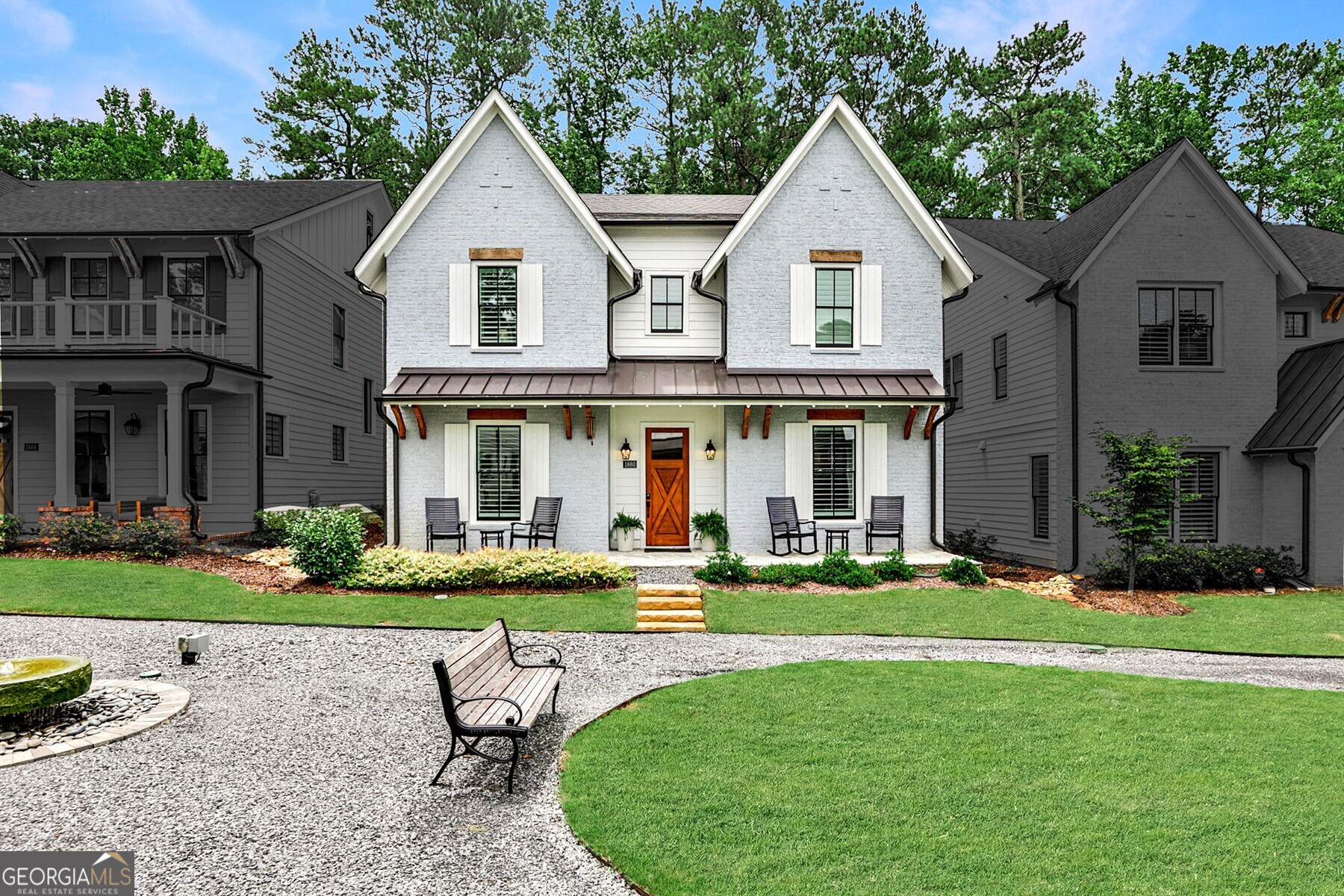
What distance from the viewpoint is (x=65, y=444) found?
16344 mm

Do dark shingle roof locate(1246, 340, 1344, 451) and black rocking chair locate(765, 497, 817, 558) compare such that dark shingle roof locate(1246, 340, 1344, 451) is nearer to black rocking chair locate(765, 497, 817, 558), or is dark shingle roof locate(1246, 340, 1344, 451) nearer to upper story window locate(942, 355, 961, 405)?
upper story window locate(942, 355, 961, 405)

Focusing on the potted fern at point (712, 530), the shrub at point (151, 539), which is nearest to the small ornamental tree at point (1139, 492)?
the potted fern at point (712, 530)

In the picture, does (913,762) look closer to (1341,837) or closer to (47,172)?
(1341,837)

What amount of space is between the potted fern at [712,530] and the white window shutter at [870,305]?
16.0 ft

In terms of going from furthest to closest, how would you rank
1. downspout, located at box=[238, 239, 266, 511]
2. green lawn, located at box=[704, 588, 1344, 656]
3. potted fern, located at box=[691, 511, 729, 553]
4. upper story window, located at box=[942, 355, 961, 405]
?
upper story window, located at box=[942, 355, 961, 405] < downspout, located at box=[238, 239, 266, 511] < potted fern, located at box=[691, 511, 729, 553] < green lawn, located at box=[704, 588, 1344, 656]

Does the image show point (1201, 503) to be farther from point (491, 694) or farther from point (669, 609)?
point (491, 694)

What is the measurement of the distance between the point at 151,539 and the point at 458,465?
5740mm

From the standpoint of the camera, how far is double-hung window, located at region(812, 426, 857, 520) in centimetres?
1664

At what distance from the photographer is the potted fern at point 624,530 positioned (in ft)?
54.3

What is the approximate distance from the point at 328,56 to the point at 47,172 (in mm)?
18188

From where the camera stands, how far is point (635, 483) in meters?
17.0

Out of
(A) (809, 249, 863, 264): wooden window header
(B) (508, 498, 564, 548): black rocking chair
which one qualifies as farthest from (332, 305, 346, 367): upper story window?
(A) (809, 249, 863, 264): wooden window header

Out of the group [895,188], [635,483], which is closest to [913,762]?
[635,483]

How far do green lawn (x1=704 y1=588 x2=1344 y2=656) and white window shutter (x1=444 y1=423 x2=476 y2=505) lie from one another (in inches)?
245
